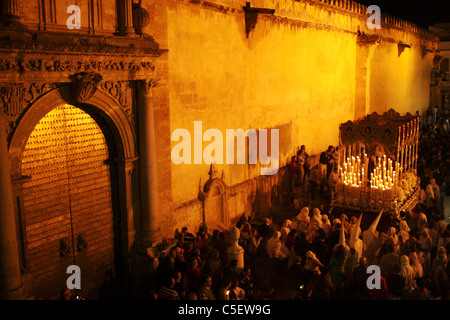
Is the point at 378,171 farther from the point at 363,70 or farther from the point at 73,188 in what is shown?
the point at 363,70

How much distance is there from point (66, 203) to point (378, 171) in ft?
27.8

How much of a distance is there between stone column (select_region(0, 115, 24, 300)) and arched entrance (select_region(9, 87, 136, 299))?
0.35 metres

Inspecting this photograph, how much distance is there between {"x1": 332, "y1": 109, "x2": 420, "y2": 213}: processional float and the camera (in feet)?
41.2

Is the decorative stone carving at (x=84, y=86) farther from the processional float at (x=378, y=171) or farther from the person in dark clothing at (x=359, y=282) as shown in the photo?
the processional float at (x=378, y=171)

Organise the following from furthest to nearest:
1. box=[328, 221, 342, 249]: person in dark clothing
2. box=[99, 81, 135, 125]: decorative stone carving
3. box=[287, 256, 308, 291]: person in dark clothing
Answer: box=[328, 221, 342, 249]: person in dark clothing, box=[99, 81, 135, 125]: decorative stone carving, box=[287, 256, 308, 291]: person in dark clothing

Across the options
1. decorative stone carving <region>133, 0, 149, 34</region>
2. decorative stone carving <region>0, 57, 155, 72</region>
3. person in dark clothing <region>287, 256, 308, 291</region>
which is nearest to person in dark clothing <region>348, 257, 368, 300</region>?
person in dark clothing <region>287, 256, 308, 291</region>

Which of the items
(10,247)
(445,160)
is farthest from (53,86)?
(445,160)

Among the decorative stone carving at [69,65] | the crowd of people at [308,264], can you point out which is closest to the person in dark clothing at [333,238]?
the crowd of people at [308,264]

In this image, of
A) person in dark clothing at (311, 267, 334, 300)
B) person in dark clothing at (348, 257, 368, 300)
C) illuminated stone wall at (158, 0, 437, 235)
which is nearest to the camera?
person in dark clothing at (311, 267, 334, 300)

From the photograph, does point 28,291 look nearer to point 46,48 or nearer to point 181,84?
point 46,48

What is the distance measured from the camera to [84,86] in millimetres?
7926

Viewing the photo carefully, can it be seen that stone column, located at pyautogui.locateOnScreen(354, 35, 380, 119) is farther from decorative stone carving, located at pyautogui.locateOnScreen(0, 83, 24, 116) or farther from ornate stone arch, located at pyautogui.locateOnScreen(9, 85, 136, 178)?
decorative stone carving, located at pyautogui.locateOnScreen(0, 83, 24, 116)

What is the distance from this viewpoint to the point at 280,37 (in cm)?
1474

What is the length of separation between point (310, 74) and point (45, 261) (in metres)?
11.8
